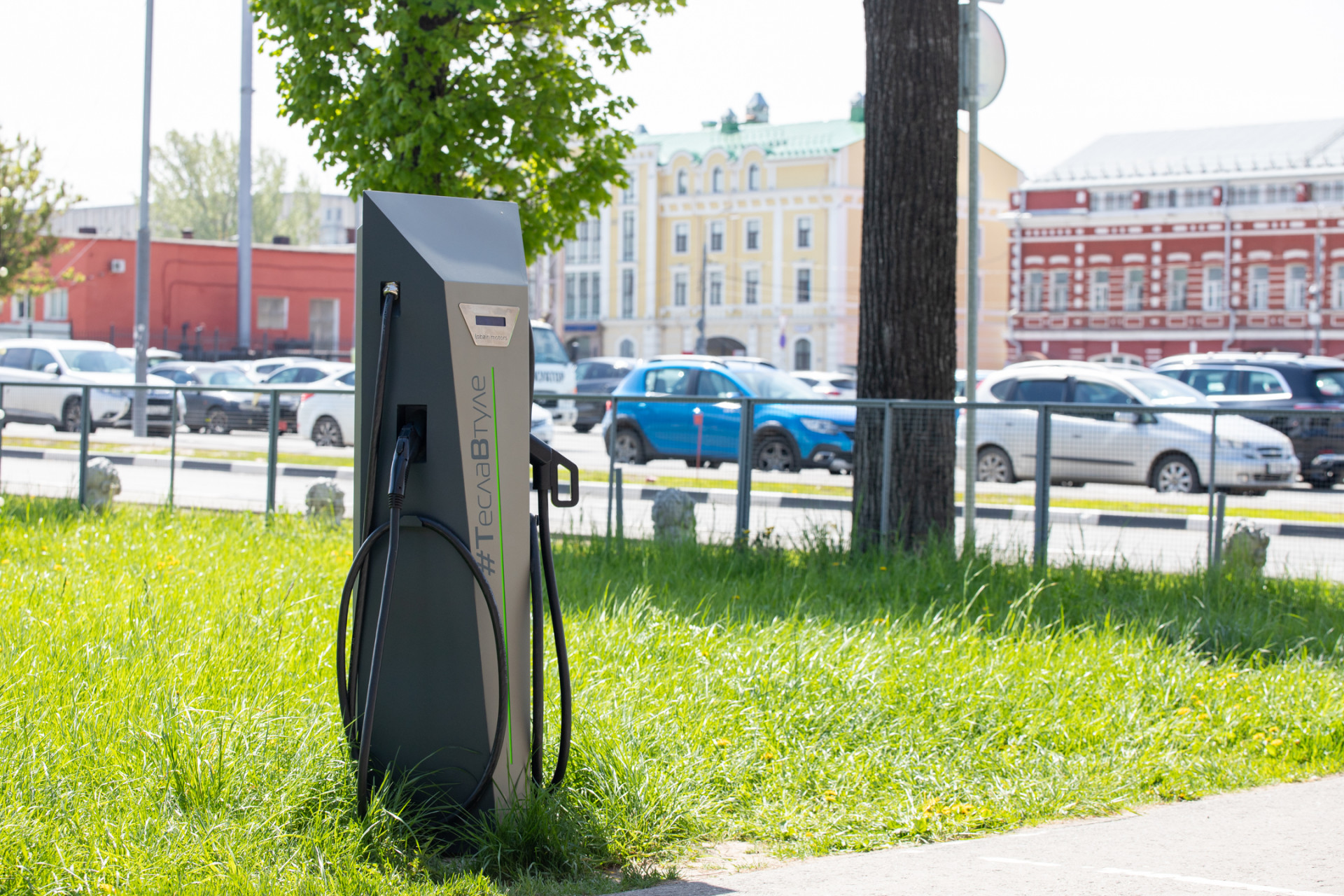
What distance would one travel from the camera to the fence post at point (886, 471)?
9070 millimetres

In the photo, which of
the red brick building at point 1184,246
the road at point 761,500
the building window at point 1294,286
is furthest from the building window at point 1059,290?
the road at point 761,500

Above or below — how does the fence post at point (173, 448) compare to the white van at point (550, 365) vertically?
below

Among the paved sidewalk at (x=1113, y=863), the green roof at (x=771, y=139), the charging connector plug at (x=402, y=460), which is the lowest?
the paved sidewalk at (x=1113, y=863)

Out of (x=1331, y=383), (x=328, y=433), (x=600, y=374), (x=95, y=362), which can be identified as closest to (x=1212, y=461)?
(x=328, y=433)

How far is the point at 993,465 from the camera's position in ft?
33.4

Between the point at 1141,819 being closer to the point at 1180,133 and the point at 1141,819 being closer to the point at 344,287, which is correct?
the point at 344,287

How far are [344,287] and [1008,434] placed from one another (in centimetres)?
4235

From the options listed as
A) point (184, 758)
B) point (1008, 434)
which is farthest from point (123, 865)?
point (1008, 434)

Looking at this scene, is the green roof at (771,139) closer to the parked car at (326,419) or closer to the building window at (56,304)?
Result: the building window at (56,304)

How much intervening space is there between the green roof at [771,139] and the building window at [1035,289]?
12821 mm

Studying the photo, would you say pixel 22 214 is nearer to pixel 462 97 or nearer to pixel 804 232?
pixel 462 97

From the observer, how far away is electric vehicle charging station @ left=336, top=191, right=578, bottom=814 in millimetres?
3859

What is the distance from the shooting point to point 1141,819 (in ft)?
15.4

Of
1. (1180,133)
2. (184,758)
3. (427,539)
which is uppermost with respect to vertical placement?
(1180,133)
